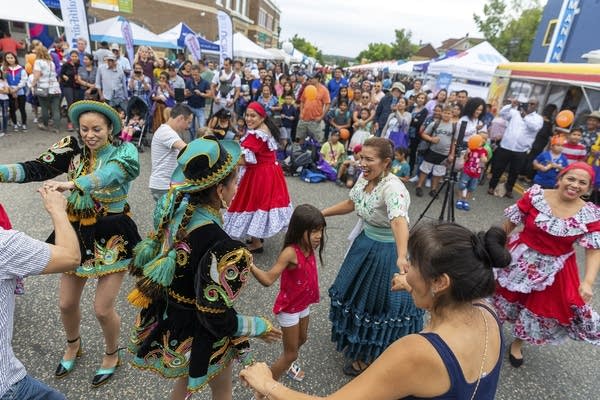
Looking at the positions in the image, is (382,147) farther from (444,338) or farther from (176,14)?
(176,14)

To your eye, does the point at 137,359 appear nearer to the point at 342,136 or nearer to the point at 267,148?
the point at 267,148

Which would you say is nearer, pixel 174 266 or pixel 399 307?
pixel 174 266

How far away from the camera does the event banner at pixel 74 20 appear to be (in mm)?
9812

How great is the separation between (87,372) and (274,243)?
2.58m

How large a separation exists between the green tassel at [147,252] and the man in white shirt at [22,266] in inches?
13.7

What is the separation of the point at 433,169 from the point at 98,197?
6.36 metres

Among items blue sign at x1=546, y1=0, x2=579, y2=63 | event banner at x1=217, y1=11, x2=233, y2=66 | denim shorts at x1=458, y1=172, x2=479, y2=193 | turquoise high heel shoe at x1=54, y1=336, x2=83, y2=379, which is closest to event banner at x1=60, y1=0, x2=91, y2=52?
event banner at x1=217, y1=11, x2=233, y2=66

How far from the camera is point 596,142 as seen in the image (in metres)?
6.80

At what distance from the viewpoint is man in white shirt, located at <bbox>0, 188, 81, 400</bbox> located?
126 centimetres

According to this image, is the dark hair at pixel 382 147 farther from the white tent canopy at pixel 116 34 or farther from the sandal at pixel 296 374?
the white tent canopy at pixel 116 34

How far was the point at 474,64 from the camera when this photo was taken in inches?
470

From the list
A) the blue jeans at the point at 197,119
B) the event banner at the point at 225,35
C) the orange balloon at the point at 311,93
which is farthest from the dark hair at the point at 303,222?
the event banner at the point at 225,35

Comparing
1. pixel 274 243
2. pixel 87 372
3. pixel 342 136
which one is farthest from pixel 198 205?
pixel 342 136

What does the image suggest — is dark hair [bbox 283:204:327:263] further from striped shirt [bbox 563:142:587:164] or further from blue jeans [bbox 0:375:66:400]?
striped shirt [bbox 563:142:587:164]
